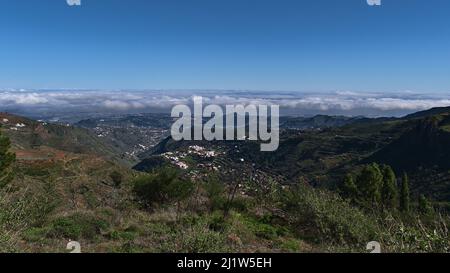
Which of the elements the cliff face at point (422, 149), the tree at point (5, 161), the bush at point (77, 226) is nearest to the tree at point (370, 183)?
the tree at point (5, 161)

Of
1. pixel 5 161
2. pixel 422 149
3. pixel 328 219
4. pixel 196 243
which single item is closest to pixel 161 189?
pixel 328 219

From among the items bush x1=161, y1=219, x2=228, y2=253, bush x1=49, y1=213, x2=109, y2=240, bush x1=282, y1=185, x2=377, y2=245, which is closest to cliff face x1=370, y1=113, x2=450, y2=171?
bush x1=282, y1=185, x2=377, y2=245

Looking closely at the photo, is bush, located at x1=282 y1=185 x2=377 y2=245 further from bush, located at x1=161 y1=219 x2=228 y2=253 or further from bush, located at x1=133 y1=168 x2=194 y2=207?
bush, located at x1=133 y1=168 x2=194 y2=207

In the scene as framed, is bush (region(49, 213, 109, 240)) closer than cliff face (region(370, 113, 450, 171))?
Yes

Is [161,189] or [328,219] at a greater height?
[328,219]

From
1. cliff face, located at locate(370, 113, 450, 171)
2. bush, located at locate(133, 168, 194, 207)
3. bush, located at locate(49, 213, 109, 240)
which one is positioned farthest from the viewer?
cliff face, located at locate(370, 113, 450, 171)

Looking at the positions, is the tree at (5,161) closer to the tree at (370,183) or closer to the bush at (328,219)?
the bush at (328,219)

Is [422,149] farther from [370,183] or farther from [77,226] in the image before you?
[77,226]

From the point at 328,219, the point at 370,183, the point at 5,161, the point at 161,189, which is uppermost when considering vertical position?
the point at 328,219

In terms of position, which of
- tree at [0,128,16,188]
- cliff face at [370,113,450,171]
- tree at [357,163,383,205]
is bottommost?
cliff face at [370,113,450,171]

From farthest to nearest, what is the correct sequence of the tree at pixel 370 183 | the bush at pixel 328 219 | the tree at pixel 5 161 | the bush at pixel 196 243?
the tree at pixel 370 183 → the tree at pixel 5 161 → the bush at pixel 328 219 → the bush at pixel 196 243
